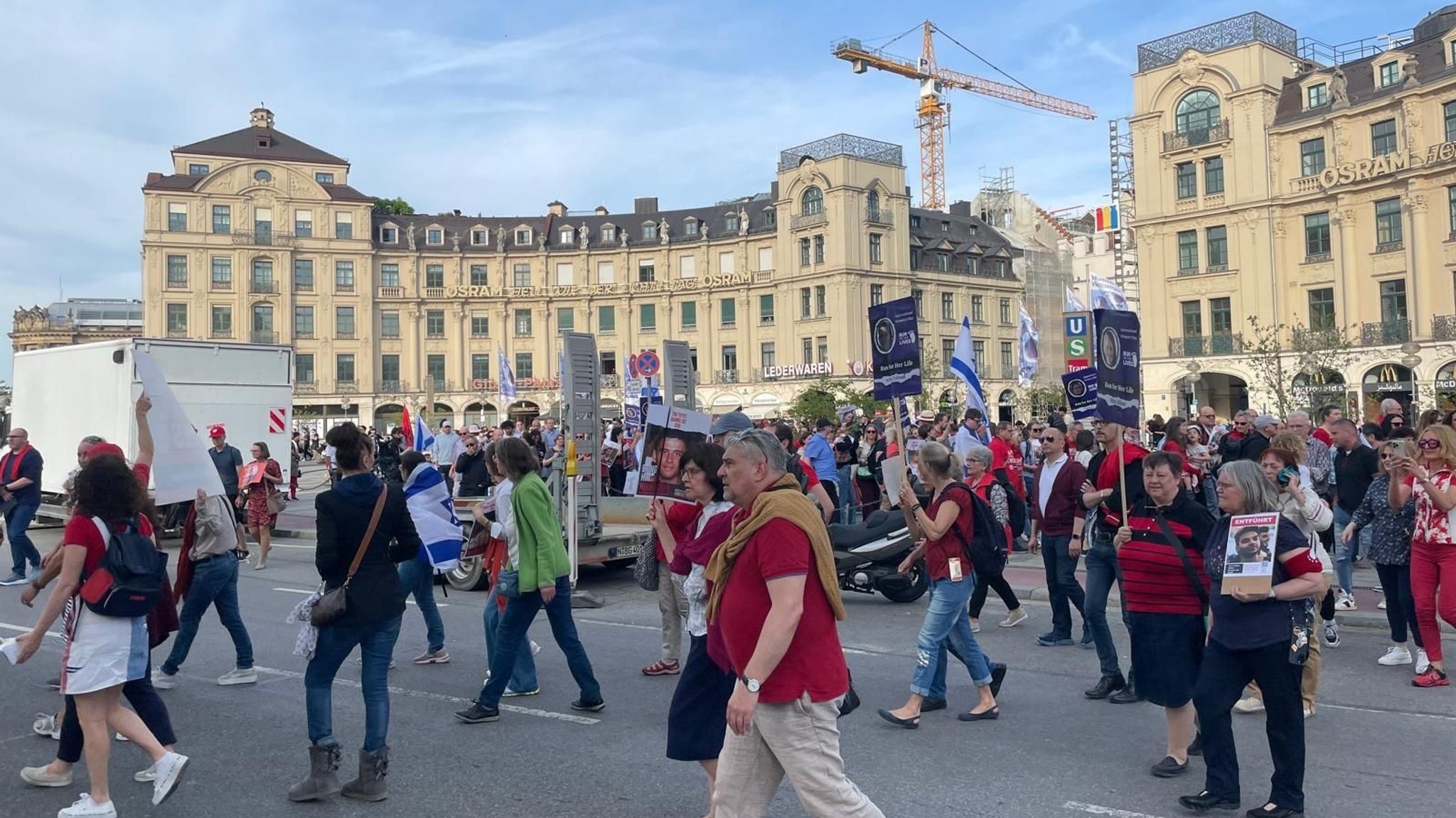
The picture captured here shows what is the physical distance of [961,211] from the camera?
71562 millimetres

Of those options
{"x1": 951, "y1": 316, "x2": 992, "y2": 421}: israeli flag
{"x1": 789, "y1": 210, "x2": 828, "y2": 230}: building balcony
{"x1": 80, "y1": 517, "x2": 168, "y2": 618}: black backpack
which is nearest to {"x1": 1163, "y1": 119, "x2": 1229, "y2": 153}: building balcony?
{"x1": 789, "y1": 210, "x2": 828, "y2": 230}: building balcony

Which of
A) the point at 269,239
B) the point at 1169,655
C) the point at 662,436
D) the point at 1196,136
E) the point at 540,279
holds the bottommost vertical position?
the point at 1169,655

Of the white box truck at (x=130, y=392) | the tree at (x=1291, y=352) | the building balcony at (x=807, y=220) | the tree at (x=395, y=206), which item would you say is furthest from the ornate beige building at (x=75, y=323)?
the tree at (x=1291, y=352)

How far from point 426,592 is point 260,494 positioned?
24.5 ft

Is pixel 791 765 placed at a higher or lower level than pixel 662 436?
lower

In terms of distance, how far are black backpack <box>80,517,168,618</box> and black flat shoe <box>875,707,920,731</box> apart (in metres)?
4.08

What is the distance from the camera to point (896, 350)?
28.3ft

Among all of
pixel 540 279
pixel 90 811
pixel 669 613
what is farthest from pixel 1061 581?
pixel 540 279

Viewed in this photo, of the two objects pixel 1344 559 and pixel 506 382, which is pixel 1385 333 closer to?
pixel 506 382

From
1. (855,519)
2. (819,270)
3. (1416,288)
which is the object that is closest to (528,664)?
(855,519)

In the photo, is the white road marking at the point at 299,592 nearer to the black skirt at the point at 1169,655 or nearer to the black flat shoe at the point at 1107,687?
the black flat shoe at the point at 1107,687

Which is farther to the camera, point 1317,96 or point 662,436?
point 1317,96

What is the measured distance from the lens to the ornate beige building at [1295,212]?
3734cm

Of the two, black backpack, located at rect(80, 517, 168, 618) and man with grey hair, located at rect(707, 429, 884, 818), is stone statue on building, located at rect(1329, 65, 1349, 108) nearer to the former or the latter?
man with grey hair, located at rect(707, 429, 884, 818)
